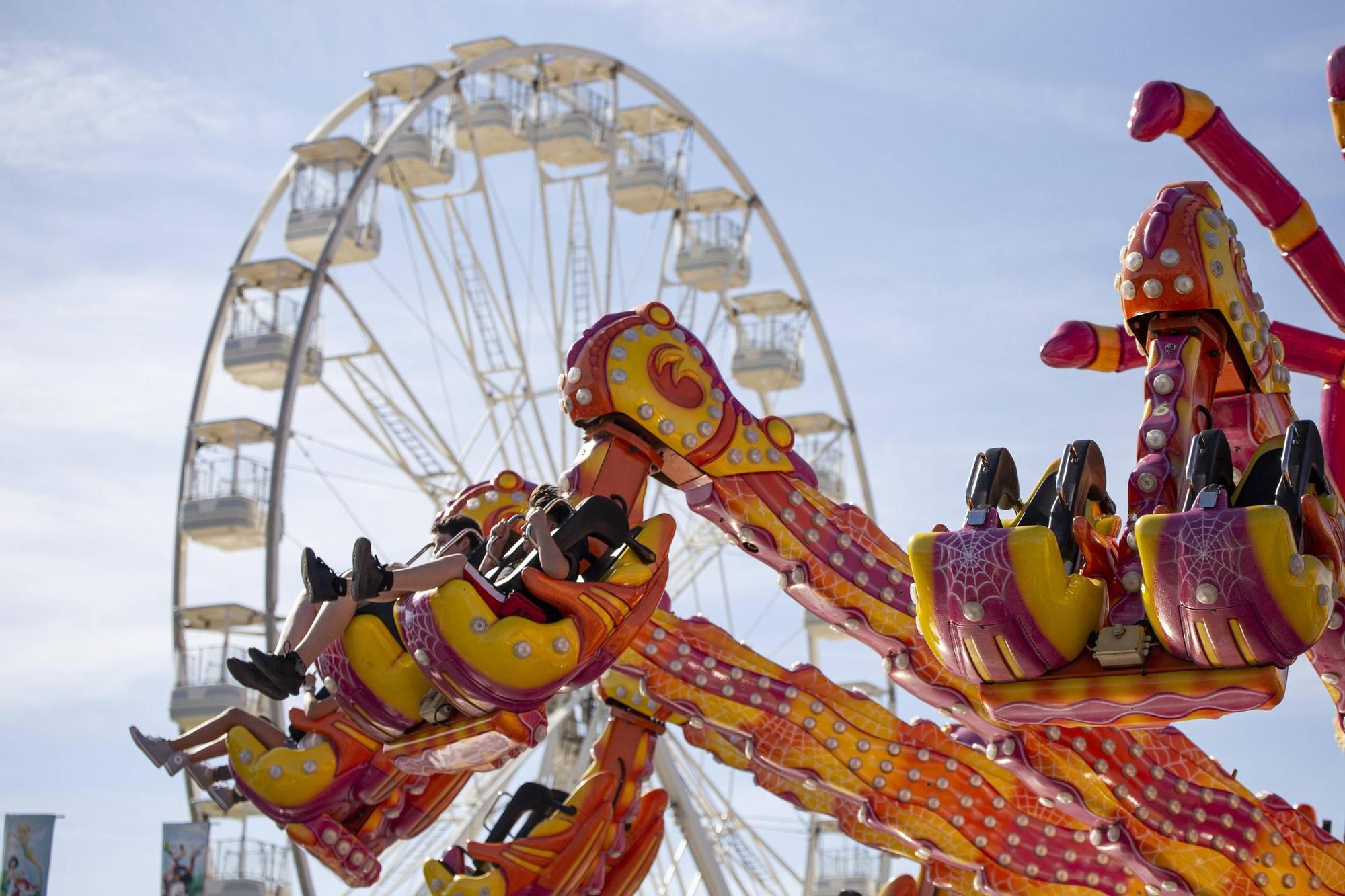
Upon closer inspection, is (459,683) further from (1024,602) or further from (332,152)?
(332,152)

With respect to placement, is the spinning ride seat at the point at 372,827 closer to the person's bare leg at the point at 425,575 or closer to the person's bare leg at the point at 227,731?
the person's bare leg at the point at 227,731

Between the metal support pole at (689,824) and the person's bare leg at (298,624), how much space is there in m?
10.4

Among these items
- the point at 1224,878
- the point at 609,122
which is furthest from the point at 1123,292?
the point at 609,122

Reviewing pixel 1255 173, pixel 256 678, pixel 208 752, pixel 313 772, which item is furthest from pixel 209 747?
pixel 1255 173

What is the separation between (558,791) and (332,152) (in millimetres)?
10246

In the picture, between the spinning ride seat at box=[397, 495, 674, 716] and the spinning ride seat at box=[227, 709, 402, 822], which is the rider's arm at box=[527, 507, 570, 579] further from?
the spinning ride seat at box=[227, 709, 402, 822]

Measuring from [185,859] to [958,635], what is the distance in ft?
30.5

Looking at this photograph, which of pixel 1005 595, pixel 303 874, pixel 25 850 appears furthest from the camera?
pixel 303 874

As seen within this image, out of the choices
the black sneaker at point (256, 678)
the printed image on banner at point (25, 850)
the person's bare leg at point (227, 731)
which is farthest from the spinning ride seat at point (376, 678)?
the printed image on banner at point (25, 850)

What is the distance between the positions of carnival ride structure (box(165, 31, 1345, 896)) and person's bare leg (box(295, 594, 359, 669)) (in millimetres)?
89

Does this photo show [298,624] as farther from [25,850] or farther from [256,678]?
[25,850]

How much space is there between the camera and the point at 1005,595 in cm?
488

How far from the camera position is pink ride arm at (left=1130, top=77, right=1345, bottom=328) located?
6.09 metres

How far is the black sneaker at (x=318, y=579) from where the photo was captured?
18.4 feet
